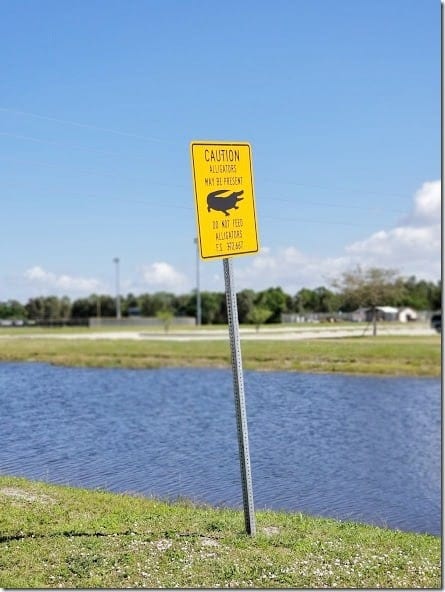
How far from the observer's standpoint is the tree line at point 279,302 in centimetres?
2888

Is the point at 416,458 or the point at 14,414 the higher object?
the point at 14,414

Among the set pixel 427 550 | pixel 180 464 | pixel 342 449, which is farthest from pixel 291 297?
pixel 427 550

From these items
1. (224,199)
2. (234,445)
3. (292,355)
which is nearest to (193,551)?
(224,199)

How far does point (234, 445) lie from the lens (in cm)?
1290

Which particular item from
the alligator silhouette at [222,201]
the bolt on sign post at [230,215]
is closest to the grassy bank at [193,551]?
the bolt on sign post at [230,215]

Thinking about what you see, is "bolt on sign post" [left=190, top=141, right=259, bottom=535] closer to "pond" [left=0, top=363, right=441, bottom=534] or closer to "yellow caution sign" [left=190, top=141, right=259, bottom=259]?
"yellow caution sign" [left=190, top=141, right=259, bottom=259]

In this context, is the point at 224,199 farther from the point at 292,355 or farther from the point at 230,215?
the point at 292,355

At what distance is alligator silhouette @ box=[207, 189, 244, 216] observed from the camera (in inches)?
250

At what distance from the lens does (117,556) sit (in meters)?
5.80

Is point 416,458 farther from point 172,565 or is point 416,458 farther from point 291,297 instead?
point 291,297

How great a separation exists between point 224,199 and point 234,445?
7199 millimetres

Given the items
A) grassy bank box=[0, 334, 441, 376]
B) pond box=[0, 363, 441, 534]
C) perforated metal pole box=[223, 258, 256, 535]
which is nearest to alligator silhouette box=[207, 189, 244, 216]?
perforated metal pole box=[223, 258, 256, 535]

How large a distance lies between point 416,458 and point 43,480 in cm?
675

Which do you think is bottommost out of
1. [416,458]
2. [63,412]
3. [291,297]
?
[416,458]
